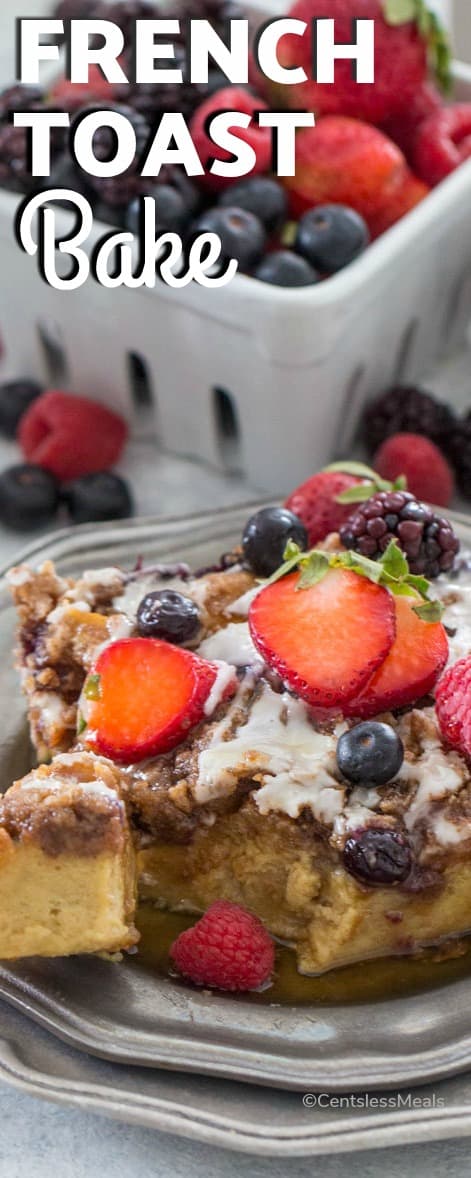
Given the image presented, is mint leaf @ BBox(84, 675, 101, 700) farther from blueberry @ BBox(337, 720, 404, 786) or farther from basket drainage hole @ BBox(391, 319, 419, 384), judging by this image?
basket drainage hole @ BBox(391, 319, 419, 384)

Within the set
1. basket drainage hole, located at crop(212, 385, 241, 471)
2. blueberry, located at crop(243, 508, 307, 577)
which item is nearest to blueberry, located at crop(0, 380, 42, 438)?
basket drainage hole, located at crop(212, 385, 241, 471)

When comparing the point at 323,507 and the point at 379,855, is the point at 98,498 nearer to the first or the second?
the point at 323,507

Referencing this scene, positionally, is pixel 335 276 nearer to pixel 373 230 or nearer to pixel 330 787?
pixel 373 230

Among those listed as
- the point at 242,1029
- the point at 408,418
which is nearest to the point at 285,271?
the point at 408,418

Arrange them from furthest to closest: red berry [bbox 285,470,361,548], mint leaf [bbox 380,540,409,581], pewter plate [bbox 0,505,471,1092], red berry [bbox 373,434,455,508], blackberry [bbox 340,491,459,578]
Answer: red berry [bbox 373,434,455,508]
red berry [bbox 285,470,361,548]
blackberry [bbox 340,491,459,578]
mint leaf [bbox 380,540,409,581]
pewter plate [bbox 0,505,471,1092]

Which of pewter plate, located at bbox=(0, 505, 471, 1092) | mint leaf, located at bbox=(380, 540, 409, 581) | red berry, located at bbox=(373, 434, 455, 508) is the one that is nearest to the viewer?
pewter plate, located at bbox=(0, 505, 471, 1092)

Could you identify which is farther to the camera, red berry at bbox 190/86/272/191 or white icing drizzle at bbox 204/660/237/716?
red berry at bbox 190/86/272/191

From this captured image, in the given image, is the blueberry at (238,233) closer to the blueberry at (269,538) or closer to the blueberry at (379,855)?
the blueberry at (269,538)

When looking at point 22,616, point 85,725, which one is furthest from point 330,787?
point 22,616
